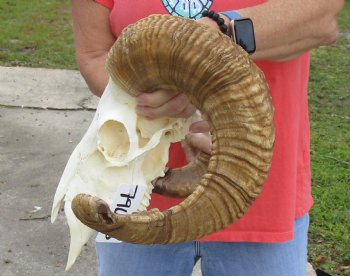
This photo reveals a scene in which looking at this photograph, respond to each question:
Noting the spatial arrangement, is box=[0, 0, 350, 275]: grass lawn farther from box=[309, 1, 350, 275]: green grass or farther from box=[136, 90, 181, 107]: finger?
box=[136, 90, 181, 107]: finger

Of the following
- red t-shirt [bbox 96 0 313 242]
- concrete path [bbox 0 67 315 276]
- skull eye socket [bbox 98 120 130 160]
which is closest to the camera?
skull eye socket [bbox 98 120 130 160]

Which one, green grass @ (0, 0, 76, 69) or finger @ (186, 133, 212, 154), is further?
green grass @ (0, 0, 76, 69)

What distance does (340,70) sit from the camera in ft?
26.4

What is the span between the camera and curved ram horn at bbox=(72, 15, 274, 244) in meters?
1.39

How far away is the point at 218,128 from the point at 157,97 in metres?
0.21

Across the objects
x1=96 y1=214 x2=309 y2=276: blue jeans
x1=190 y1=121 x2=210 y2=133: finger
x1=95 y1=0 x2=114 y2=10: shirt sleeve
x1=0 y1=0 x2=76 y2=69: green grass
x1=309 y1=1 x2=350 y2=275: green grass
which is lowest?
x1=0 y1=0 x2=76 y2=69: green grass

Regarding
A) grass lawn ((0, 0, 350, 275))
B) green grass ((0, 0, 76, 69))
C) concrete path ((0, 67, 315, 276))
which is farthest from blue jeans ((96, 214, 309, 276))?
green grass ((0, 0, 76, 69))

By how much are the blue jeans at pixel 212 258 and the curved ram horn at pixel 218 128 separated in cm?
68

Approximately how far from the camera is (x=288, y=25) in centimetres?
177

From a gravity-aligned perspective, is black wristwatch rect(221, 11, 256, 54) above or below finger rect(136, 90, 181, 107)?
above

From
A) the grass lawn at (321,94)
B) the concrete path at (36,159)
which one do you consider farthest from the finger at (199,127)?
the grass lawn at (321,94)

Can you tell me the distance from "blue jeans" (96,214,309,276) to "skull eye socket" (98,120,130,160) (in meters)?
0.50

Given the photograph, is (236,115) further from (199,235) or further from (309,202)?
(309,202)

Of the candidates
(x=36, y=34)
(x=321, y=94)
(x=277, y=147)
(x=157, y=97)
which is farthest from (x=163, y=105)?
(x=36, y=34)
